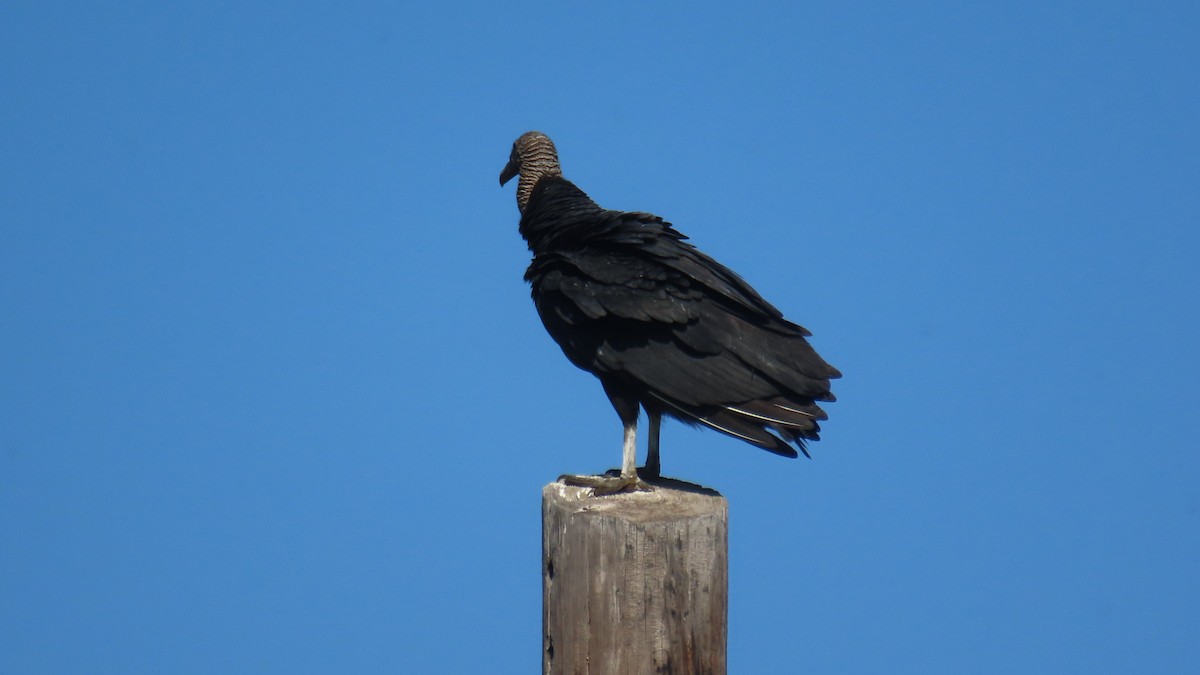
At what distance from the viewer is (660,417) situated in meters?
5.11

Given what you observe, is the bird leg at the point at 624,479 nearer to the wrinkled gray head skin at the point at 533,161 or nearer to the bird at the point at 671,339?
the bird at the point at 671,339

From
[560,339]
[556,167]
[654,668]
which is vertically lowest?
[654,668]

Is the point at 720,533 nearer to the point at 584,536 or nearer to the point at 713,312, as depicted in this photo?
the point at 584,536

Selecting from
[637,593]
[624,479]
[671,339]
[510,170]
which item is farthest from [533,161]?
[637,593]

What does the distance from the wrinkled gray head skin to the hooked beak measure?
8cm

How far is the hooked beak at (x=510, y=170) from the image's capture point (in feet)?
19.4

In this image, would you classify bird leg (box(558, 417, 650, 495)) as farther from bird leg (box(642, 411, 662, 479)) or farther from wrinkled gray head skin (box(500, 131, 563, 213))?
wrinkled gray head skin (box(500, 131, 563, 213))

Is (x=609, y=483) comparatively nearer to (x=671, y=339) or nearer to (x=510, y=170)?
(x=671, y=339)

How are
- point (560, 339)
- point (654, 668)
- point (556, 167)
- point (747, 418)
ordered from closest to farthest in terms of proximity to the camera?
point (654, 668) < point (747, 418) < point (560, 339) < point (556, 167)

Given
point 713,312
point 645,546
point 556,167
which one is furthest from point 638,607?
point 556,167

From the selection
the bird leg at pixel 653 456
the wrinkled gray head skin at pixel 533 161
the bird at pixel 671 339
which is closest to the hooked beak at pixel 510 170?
the wrinkled gray head skin at pixel 533 161

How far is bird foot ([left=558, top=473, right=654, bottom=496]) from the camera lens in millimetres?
4680

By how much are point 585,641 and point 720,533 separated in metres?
0.58

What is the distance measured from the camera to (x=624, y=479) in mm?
4758
